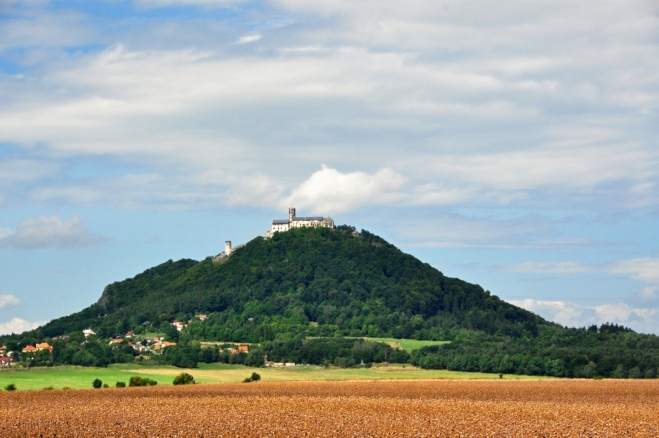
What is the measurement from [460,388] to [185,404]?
27928 mm

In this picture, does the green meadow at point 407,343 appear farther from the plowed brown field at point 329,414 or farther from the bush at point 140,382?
the plowed brown field at point 329,414

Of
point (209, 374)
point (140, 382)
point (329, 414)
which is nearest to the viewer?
point (329, 414)

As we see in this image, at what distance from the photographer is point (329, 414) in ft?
153

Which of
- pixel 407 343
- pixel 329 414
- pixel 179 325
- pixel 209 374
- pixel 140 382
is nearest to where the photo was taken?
→ pixel 329 414

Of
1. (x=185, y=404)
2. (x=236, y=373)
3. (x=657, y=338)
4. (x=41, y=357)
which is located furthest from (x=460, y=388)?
(x=657, y=338)

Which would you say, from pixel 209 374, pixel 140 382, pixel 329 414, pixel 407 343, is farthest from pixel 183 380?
pixel 407 343

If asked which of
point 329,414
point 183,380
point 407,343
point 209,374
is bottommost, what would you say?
point 329,414

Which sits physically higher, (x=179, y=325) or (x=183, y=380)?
(x=179, y=325)

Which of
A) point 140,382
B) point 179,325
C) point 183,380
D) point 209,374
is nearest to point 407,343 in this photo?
point 209,374

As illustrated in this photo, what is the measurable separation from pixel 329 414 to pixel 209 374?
67.0 meters

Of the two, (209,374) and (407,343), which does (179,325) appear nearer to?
(407,343)

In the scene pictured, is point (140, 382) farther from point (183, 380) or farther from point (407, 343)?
point (407, 343)

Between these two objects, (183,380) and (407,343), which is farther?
(407,343)

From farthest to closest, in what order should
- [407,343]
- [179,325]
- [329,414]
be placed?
1. [179,325]
2. [407,343]
3. [329,414]
